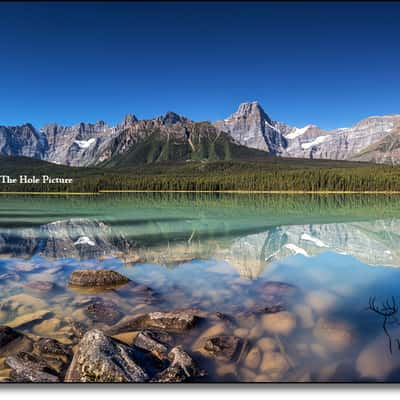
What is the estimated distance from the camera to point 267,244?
26156mm

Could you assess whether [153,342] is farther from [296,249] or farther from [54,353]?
[296,249]

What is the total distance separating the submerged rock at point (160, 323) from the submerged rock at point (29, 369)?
8.30ft

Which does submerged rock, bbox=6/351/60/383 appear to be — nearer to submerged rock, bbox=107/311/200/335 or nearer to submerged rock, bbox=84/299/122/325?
submerged rock, bbox=107/311/200/335

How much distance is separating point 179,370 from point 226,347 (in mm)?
1941

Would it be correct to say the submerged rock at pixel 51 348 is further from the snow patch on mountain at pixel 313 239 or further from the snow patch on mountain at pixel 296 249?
the snow patch on mountain at pixel 313 239

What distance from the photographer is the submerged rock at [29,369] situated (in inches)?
292

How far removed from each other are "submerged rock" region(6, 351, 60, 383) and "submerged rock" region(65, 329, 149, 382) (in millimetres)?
548

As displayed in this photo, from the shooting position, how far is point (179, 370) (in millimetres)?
7703

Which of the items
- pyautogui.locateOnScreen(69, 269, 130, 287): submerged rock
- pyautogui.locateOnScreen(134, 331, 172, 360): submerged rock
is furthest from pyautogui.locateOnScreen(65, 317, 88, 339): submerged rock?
pyautogui.locateOnScreen(69, 269, 130, 287): submerged rock

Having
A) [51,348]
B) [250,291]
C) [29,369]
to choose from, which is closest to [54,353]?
[51,348]

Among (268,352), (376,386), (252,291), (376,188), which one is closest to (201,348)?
(268,352)

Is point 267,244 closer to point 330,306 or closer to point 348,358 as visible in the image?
point 330,306

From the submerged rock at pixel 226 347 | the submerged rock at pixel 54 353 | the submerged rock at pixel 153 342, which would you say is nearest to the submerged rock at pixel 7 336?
the submerged rock at pixel 54 353

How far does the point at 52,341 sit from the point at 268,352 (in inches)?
221
